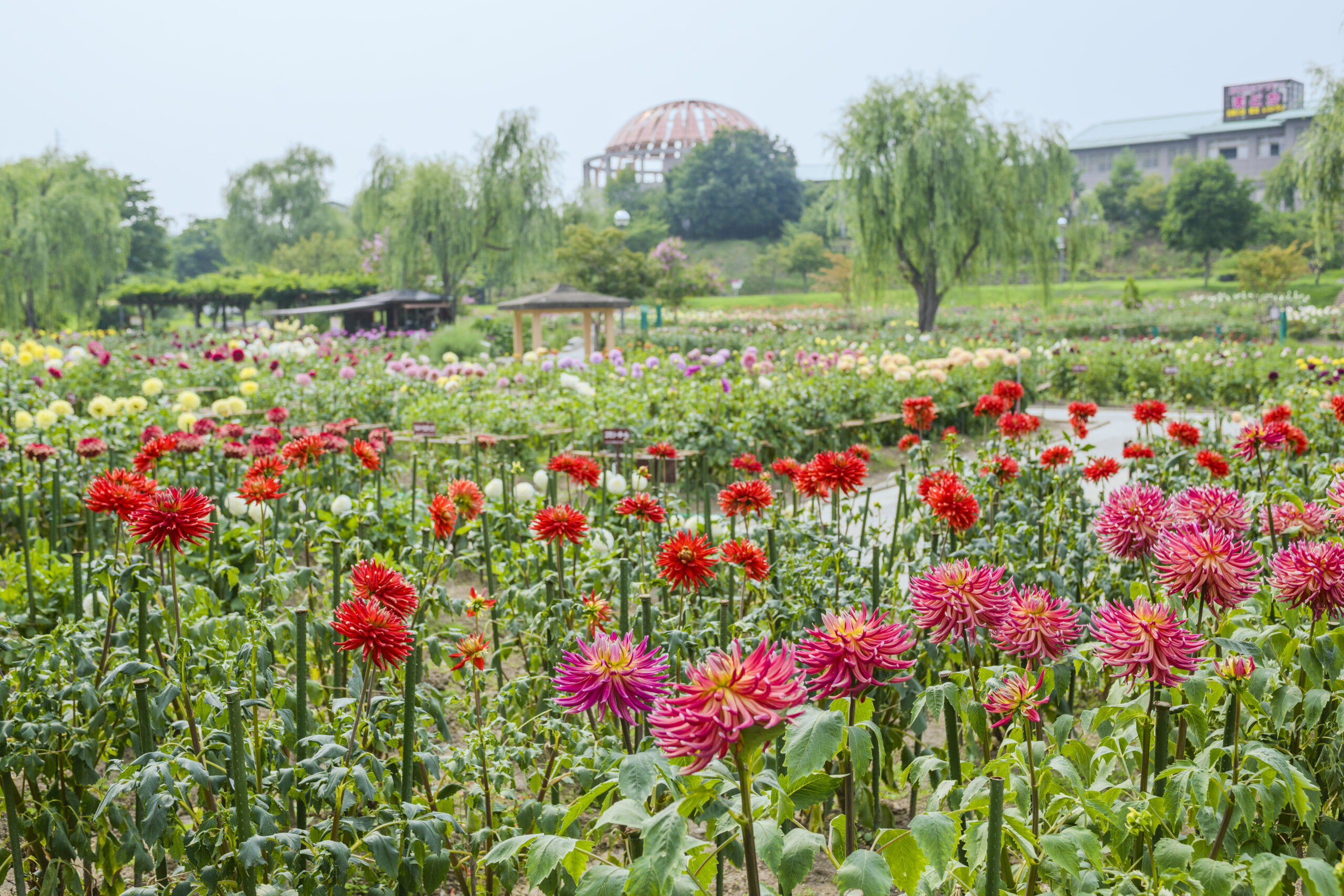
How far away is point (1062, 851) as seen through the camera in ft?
4.11

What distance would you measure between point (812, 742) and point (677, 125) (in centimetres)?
9090

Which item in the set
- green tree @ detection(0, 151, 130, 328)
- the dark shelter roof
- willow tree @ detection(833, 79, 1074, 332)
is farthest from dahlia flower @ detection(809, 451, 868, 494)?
green tree @ detection(0, 151, 130, 328)

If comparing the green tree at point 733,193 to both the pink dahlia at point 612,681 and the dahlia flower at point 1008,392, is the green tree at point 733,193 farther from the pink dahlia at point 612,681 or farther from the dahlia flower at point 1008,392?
the pink dahlia at point 612,681

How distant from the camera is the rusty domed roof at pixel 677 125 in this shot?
85.8 metres

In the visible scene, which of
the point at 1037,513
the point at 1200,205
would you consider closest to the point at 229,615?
the point at 1037,513

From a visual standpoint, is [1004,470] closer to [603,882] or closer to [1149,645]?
[1149,645]

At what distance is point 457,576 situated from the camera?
175 inches

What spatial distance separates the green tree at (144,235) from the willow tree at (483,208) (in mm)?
28514

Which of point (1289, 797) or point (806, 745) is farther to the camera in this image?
point (1289, 797)

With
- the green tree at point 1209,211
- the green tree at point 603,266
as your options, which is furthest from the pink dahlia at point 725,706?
the green tree at point 1209,211

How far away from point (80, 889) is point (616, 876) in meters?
1.47

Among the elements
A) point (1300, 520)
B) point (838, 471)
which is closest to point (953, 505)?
point (838, 471)

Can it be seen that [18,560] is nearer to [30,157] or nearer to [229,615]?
[229,615]

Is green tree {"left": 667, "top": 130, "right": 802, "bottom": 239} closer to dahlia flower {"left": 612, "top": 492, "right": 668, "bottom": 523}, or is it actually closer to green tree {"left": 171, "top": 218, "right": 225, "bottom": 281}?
green tree {"left": 171, "top": 218, "right": 225, "bottom": 281}
